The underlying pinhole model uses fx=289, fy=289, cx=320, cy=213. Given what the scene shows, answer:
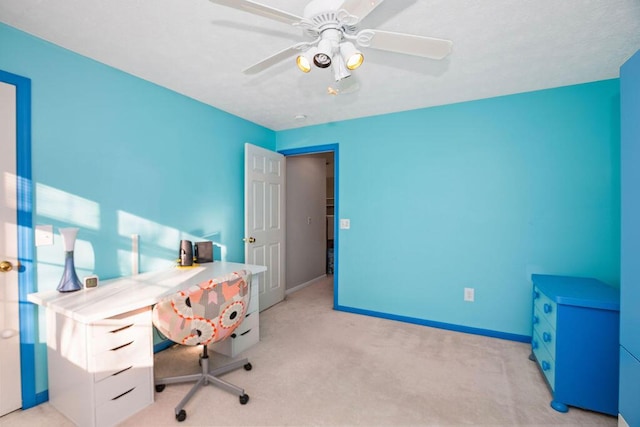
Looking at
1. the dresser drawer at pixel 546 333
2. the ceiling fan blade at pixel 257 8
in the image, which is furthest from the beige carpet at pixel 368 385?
the ceiling fan blade at pixel 257 8

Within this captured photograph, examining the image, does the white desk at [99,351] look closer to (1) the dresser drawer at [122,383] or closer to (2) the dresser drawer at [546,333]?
(1) the dresser drawer at [122,383]

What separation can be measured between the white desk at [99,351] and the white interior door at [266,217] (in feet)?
4.87

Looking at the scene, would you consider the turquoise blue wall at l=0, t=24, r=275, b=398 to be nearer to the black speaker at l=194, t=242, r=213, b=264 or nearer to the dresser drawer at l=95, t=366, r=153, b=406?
the black speaker at l=194, t=242, r=213, b=264

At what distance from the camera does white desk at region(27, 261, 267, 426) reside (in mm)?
1582

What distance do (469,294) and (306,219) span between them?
2677 millimetres

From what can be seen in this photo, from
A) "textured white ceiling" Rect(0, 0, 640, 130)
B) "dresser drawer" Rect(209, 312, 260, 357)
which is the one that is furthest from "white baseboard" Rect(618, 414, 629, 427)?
"dresser drawer" Rect(209, 312, 260, 357)

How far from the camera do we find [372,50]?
6.57ft

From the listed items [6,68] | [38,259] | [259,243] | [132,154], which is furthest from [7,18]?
[259,243]

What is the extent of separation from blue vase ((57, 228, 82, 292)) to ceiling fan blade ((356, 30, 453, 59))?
82.4 inches

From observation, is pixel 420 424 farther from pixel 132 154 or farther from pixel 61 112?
pixel 61 112

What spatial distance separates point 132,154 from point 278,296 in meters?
2.35

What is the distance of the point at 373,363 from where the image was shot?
235 cm

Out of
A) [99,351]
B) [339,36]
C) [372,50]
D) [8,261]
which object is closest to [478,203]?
[372,50]

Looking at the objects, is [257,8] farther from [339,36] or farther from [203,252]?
[203,252]
